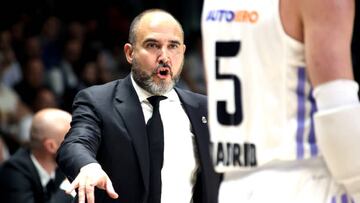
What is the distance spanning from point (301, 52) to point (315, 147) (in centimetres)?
28

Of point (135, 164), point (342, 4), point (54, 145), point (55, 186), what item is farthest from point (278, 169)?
point (54, 145)

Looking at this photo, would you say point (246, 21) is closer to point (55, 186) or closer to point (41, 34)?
point (55, 186)

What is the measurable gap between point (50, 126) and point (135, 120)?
7.48ft

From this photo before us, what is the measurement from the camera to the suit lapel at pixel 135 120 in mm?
4316

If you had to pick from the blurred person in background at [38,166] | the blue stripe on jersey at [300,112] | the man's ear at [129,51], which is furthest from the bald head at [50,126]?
the blue stripe on jersey at [300,112]

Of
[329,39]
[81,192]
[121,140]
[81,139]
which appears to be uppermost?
[329,39]

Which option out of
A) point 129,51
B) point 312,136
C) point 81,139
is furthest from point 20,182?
point 312,136

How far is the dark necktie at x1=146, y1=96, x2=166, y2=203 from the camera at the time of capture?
4332mm

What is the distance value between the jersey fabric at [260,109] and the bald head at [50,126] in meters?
3.80

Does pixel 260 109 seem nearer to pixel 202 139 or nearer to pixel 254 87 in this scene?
pixel 254 87

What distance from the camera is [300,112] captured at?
252cm

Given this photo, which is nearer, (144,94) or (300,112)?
(300,112)

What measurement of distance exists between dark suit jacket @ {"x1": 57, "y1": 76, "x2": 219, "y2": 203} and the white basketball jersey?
150 centimetres

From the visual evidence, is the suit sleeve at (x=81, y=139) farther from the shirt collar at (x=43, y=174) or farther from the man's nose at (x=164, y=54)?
the shirt collar at (x=43, y=174)
